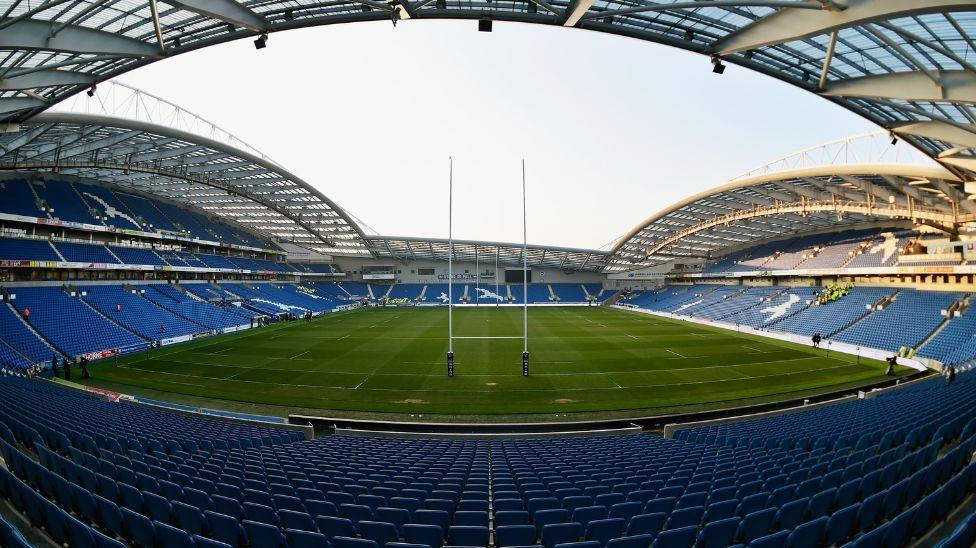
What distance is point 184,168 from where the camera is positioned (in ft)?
140

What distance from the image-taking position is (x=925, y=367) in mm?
24781

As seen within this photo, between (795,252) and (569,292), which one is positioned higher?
(795,252)

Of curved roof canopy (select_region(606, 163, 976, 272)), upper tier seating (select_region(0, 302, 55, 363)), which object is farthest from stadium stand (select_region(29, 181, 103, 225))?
curved roof canopy (select_region(606, 163, 976, 272))

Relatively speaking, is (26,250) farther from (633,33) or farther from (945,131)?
(945,131)

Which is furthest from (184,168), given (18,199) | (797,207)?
(797,207)

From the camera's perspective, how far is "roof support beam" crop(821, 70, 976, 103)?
40.9ft

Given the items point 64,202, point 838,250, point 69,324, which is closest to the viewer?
point 69,324

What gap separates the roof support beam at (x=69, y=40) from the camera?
12359 mm

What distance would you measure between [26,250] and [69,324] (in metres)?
8.30

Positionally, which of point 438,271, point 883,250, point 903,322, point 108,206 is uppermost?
point 108,206

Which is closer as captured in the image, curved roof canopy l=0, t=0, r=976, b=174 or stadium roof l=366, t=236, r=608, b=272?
curved roof canopy l=0, t=0, r=976, b=174

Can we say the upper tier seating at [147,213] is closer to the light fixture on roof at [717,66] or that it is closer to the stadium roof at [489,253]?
the stadium roof at [489,253]

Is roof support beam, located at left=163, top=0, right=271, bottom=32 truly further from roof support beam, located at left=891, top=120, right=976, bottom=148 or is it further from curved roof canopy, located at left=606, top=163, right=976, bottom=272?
curved roof canopy, located at left=606, top=163, right=976, bottom=272

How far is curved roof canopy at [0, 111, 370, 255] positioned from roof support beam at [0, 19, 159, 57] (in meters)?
15.3
